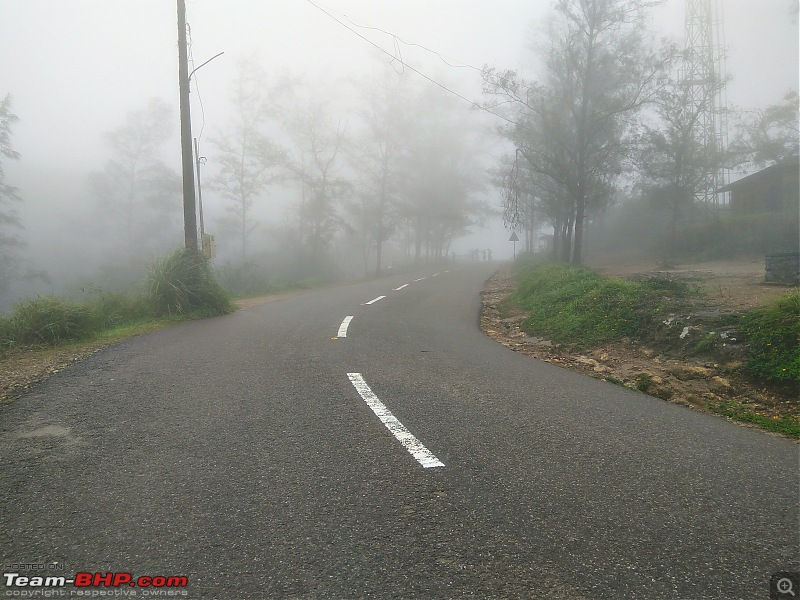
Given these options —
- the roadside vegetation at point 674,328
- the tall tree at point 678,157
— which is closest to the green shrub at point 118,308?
the roadside vegetation at point 674,328

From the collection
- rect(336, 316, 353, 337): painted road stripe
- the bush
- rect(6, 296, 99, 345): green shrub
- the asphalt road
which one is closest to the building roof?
rect(336, 316, 353, 337): painted road stripe

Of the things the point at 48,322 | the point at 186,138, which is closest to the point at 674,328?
the point at 48,322

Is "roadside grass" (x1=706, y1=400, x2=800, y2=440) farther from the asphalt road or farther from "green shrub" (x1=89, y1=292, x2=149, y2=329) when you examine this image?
"green shrub" (x1=89, y1=292, x2=149, y2=329)

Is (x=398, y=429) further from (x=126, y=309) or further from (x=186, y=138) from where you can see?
(x=186, y=138)

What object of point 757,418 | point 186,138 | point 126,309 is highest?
point 186,138

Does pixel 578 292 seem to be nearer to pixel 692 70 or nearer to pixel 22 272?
pixel 692 70

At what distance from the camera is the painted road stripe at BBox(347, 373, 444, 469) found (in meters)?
3.50

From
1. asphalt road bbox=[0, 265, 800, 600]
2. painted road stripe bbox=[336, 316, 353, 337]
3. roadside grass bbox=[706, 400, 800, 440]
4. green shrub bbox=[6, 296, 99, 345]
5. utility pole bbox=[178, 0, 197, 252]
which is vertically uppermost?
utility pole bbox=[178, 0, 197, 252]

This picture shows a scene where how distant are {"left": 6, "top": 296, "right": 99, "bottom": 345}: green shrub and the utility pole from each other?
4.50 meters

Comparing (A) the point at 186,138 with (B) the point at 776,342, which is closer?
(B) the point at 776,342

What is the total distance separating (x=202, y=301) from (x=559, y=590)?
12.0m

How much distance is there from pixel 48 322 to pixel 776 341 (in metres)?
10.2

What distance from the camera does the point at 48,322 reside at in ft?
28.9

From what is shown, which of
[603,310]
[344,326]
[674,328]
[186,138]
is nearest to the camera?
[674,328]
